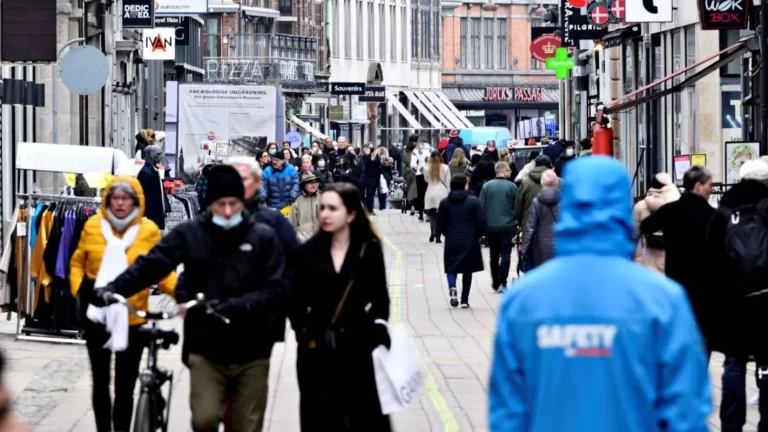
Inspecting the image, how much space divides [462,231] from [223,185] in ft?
40.4

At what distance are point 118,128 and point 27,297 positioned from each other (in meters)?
25.3

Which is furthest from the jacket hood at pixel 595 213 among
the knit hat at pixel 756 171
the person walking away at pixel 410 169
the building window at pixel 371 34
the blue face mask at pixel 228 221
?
the building window at pixel 371 34

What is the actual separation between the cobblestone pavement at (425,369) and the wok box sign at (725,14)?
509cm

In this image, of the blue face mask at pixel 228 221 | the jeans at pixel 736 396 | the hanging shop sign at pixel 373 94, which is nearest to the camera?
the blue face mask at pixel 228 221

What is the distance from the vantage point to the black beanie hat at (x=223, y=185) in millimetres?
8469

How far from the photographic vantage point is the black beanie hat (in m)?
8.47

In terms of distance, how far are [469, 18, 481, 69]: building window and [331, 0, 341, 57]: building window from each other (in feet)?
78.5

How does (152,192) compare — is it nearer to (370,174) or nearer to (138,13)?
(138,13)

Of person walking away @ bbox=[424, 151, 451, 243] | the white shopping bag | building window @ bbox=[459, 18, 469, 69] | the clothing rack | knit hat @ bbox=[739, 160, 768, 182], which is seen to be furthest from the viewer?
building window @ bbox=[459, 18, 469, 69]

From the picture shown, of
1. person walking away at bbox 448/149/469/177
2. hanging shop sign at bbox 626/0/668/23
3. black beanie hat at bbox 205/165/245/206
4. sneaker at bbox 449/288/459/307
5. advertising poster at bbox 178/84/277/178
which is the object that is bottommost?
sneaker at bbox 449/288/459/307

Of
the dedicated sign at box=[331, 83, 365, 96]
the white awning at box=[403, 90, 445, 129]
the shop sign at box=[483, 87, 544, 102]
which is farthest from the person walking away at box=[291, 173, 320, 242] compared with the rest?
the shop sign at box=[483, 87, 544, 102]

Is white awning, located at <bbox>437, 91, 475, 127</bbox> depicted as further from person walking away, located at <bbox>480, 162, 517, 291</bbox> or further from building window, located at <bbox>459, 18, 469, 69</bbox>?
person walking away, located at <bbox>480, 162, 517, 291</bbox>

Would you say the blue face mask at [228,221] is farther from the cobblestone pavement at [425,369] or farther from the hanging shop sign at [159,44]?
the hanging shop sign at [159,44]

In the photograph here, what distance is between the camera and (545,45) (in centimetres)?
5231
